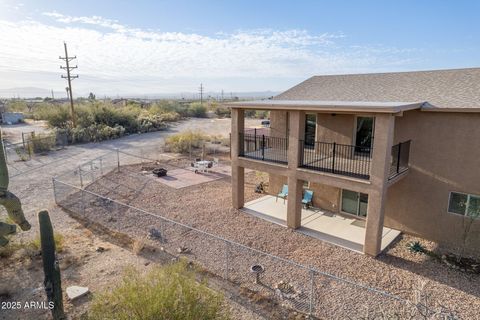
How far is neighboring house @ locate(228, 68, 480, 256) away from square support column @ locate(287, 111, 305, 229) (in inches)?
1.5

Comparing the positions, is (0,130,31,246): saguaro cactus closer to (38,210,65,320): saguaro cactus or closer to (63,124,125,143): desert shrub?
(38,210,65,320): saguaro cactus

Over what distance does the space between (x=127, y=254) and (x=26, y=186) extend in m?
11.2

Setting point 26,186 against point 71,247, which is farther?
point 26,186

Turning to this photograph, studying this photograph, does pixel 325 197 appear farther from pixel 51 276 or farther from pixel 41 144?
pixel 41 144

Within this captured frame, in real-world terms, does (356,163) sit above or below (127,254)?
above

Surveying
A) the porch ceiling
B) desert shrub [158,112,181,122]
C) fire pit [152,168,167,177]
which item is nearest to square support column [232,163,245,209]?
the porch ceiling

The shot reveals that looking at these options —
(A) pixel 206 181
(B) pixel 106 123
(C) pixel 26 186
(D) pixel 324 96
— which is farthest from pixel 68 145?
(D) pixel 324 96

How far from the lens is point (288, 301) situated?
7.96m

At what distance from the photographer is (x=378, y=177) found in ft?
31.8

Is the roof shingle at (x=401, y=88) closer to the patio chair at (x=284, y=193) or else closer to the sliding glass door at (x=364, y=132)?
the sliding glass door at (x=364, y=132)

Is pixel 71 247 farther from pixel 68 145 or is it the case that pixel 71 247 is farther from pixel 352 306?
pixel 68 145

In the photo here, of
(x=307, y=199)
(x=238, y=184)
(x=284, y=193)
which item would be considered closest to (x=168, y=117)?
(x=284, y=193)

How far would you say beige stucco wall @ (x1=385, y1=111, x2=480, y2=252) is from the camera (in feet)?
33.0

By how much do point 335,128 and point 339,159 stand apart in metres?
1.41
